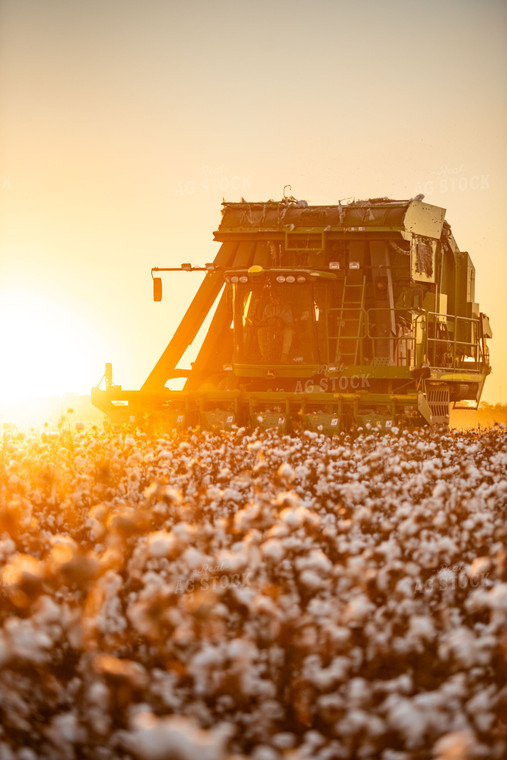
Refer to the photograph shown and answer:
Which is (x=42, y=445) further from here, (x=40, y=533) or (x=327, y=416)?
(x=327, y=416)

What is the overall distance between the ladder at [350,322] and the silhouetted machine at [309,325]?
0.02 m

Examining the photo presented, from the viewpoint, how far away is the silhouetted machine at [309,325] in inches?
770

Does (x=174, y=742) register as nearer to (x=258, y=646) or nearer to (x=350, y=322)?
(x=258, y=646)

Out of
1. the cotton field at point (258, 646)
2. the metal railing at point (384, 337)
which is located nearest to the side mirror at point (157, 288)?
the metal railing at point (384, 337)

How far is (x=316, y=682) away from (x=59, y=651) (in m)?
1.61

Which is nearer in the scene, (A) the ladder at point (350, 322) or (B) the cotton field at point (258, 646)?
(B) the cotton field at point (258, 646)

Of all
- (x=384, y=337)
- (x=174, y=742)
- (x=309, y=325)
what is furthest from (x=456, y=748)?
(x=309, y=325)

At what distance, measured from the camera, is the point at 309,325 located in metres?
20.5

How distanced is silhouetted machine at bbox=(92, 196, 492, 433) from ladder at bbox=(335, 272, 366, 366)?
25 millimetres

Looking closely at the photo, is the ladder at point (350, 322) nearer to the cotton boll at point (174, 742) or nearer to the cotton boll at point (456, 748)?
the cotton boll at point (456, 748)

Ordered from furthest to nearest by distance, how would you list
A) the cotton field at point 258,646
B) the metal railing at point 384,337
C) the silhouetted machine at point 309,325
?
1. the metal railing at point 384,337
2. the silhouetted machine at point 309,325
3. the cotton field at point 258,646

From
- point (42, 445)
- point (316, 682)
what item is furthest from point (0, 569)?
point (42, 445)

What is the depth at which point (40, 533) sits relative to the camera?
8.20m

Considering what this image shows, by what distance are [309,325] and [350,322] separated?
0.84 m
